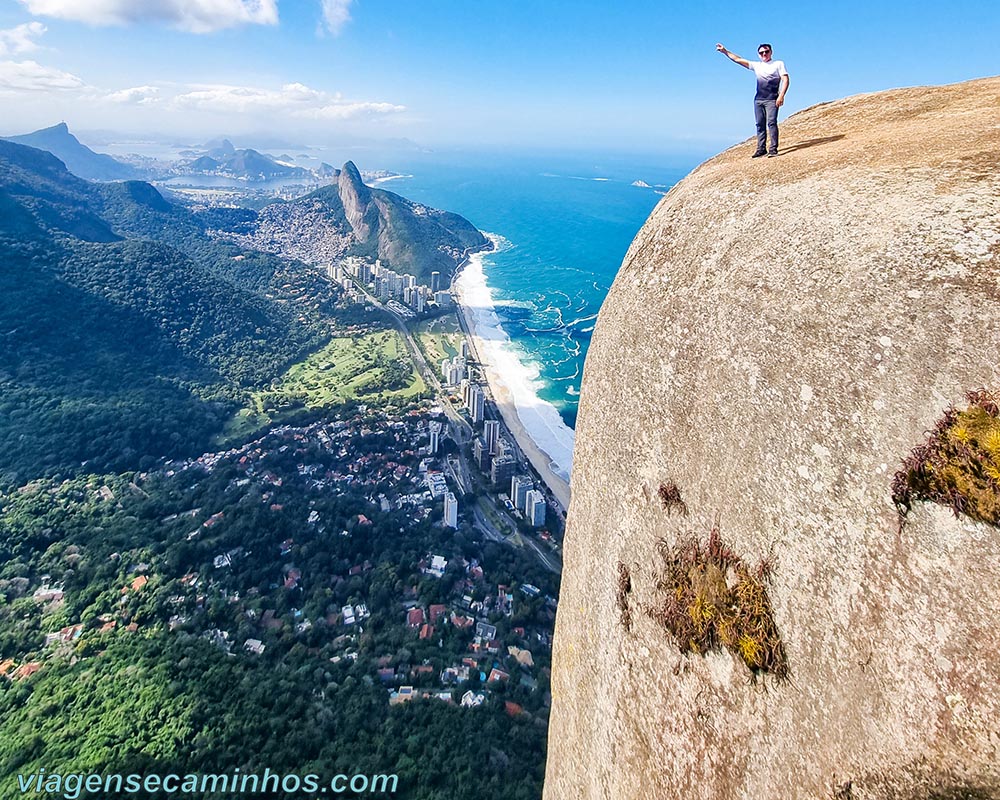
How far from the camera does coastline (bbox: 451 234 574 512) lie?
1373 inches

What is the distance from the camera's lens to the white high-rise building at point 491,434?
3533 centimetres

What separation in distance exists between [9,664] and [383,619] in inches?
499

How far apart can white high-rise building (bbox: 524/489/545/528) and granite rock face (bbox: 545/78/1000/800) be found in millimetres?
23837

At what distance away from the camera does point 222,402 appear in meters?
42.6

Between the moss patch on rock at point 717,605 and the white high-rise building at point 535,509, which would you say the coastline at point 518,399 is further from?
the moss patch on rock at point 717,605

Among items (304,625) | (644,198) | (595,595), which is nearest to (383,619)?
(304,625)

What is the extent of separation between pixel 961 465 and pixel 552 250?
322 feet

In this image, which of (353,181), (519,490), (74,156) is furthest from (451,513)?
(74,156)

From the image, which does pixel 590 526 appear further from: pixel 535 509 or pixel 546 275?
pixel 546 275

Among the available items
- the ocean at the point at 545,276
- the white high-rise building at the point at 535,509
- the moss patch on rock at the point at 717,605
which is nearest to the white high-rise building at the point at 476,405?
the ocean at the point at 545,276

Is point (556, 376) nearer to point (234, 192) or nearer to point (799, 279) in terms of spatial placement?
point (799, 279)

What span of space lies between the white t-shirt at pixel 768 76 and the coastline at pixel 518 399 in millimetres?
25756

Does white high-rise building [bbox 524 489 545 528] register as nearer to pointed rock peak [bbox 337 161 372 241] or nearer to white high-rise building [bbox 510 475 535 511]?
white high-rise building [bbox 510 475 535 511]

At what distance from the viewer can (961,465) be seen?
2752 mm
